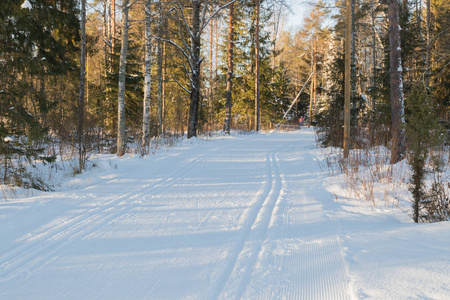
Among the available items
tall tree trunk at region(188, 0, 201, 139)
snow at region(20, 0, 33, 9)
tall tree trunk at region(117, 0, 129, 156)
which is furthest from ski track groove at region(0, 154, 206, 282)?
tall tree trunk at region(188, 0, 201, 139)

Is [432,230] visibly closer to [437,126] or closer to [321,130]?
[437,126]

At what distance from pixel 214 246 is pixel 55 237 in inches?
79.6

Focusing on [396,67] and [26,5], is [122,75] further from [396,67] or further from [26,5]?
[396,67]

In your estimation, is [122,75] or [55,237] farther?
[122,75]

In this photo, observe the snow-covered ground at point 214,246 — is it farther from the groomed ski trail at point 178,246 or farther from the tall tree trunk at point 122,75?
the tall tree trunk at point 122,75

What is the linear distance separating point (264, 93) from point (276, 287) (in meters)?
27.2

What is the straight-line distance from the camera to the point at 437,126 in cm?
399

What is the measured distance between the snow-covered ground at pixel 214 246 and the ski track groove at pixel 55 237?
0.02 m

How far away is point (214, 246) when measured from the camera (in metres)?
3.27

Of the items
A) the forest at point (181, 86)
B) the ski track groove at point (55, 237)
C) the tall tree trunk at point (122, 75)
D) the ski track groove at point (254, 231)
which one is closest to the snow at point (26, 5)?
the forest at point (181, 86)

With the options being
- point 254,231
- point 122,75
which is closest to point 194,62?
point 122,75

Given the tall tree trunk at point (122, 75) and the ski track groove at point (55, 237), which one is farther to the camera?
the tall tree trunk at point (122, 75)

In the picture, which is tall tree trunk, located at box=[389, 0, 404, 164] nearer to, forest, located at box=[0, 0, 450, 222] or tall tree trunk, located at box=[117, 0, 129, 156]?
forest, located at box=[0, 0, 450, 222]

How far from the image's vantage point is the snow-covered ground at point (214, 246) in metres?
2.45
